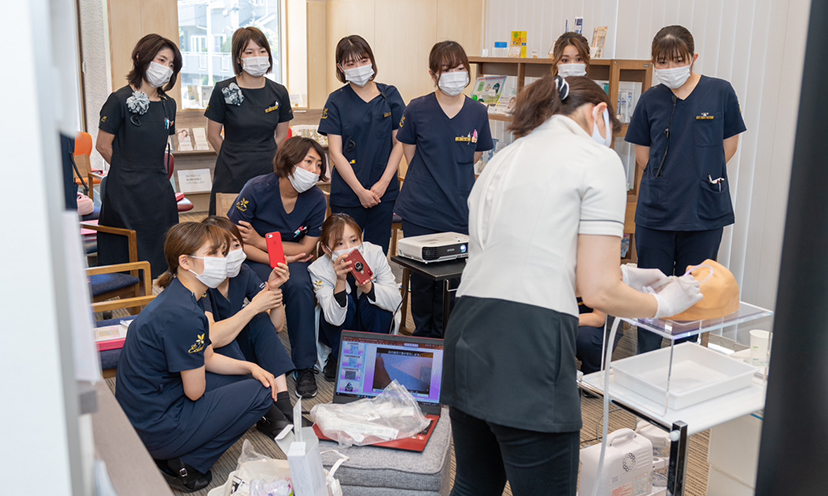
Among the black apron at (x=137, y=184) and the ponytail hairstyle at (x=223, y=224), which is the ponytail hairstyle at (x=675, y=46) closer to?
the ponytail hairstyle at (x=223, y=224)

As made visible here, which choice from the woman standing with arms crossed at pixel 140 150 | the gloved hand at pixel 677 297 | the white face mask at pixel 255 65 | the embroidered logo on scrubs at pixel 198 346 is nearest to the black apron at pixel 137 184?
the woman standing with arms crossed at pixel 140 150

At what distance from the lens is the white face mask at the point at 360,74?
3.56m

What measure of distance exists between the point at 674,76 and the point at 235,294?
2.10 m

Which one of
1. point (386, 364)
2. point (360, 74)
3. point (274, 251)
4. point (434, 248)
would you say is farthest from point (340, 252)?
point (360, 74)

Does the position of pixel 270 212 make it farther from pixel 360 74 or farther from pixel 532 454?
pixel 532 454

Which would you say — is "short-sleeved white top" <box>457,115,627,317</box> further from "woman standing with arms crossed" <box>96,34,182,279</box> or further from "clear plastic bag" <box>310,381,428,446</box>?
"woman standing with arms crossed" <box>96,34,182,279</box>

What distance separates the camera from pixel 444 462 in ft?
6.87

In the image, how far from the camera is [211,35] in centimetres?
755

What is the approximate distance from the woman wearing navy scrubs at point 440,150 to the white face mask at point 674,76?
83cm

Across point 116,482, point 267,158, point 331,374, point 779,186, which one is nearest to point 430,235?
point 331,374

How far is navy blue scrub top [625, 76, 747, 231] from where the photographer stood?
10.4 feet

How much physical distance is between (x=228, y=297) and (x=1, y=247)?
252cm

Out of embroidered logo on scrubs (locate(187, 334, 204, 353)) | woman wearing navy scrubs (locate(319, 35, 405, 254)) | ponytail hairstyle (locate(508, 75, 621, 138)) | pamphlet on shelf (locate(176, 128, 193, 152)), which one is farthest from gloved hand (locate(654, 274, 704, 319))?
pamphlet on shelf (locate(176, 128, 193, 152))

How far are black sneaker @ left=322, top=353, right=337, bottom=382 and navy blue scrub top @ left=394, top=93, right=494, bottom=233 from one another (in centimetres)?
77
